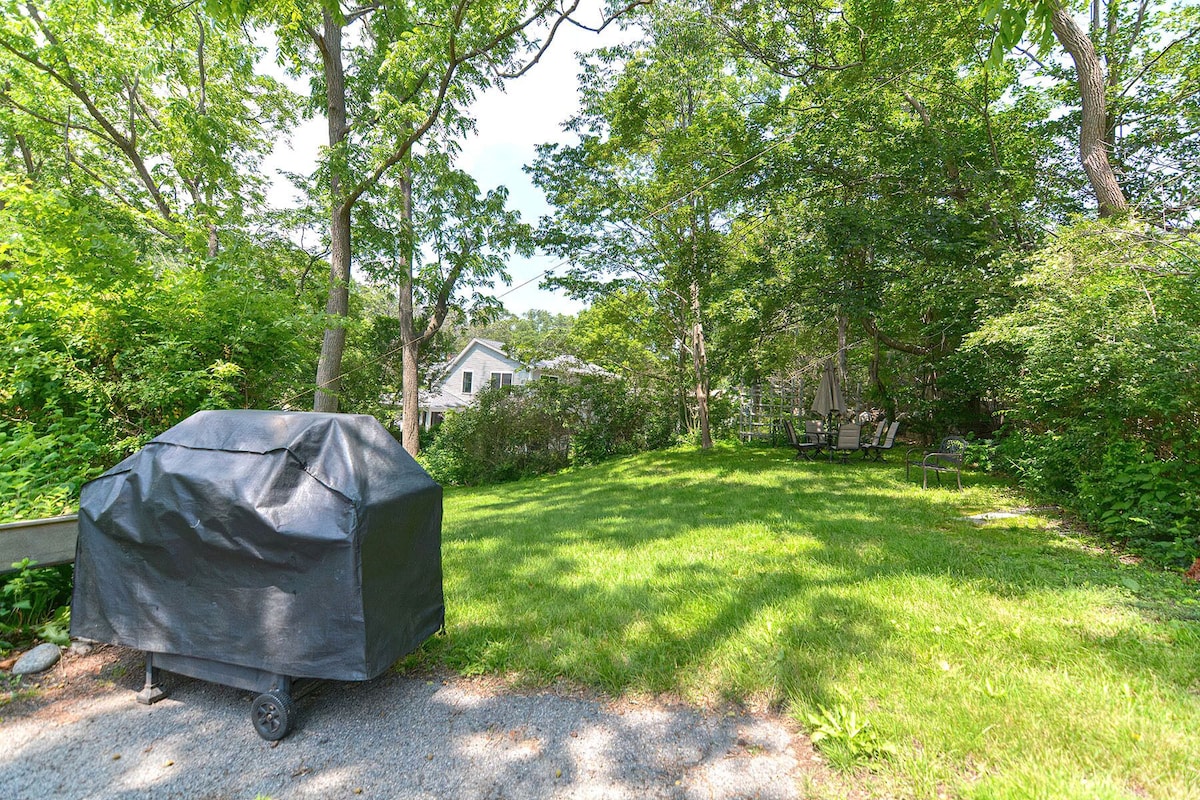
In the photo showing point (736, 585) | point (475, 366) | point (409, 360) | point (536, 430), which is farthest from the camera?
point (475, 366)

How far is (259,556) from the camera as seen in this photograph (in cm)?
225

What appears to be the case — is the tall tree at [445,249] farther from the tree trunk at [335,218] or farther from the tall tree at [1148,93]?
the tall tree at [1148,93]

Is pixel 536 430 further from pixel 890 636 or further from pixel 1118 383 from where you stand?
pixel 890 636

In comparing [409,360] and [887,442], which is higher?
[409,360]

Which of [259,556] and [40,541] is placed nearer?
[259,556]

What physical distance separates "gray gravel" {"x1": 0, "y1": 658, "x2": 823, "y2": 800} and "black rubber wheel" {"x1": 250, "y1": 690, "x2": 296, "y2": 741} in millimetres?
54

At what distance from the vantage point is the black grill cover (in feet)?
7.25

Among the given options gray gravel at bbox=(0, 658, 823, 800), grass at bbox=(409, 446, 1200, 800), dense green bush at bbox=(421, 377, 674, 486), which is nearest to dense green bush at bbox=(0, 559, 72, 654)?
gray gravel at bbox=(0, 658, 823, 800)

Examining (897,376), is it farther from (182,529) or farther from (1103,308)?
(182,529)

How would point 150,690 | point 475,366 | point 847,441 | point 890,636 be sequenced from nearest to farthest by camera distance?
point 150,690 < point 890,636 < point 847,441 < point 475,366

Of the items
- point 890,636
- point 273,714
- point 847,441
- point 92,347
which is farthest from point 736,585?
point 847,441

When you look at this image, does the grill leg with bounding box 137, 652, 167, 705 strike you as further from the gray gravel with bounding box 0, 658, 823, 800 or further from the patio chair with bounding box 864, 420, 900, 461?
the patio chair with bounding box 864, 420, 900, 461

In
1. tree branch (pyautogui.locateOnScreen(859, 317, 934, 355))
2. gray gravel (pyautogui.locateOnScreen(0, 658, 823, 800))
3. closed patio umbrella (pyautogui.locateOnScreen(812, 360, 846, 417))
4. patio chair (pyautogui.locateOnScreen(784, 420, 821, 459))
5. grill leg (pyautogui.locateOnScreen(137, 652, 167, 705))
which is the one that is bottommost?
gray gravel (pyautogui.locateOnScreen(0, 658, 823, 800))

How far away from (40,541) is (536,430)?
41.7 feet
